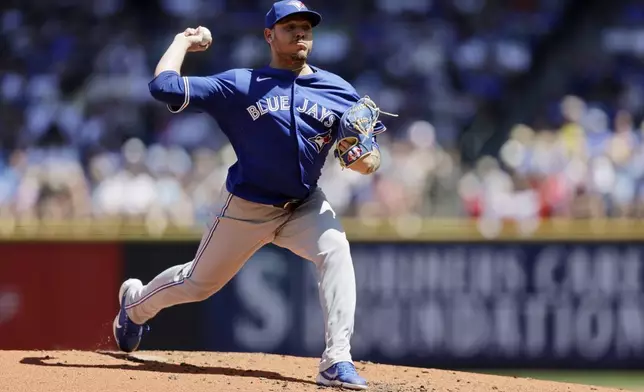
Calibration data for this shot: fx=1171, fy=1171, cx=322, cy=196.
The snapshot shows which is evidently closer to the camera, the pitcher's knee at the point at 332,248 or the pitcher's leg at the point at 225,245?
the pitcher's knee at the point at 332,248

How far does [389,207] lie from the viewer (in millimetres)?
11656

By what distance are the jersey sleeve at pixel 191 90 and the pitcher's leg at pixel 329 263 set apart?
2.46ft

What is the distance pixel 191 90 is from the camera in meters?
5.62

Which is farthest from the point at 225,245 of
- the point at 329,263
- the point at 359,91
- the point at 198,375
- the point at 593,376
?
the point at 359,91

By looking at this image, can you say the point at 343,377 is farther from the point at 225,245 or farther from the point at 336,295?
the point at 225,245

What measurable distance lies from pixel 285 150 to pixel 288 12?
67 centimetres

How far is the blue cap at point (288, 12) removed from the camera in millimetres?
5688

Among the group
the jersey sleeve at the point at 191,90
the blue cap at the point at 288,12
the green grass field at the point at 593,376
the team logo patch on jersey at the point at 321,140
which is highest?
the blue cap at the point at 288,12

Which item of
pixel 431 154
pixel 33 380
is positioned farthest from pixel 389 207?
pixel 33 380

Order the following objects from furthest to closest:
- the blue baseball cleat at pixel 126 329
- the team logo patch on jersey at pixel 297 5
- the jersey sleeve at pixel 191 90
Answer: the blue baseball cleat at pixel 126 329, the team logo patch on jersey at pixel 297 5, the jersey sleeve at pixel 191 90

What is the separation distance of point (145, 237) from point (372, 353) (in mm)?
2335

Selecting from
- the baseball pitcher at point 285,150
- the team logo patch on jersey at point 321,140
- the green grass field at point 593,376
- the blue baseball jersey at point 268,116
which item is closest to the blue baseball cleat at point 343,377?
the baseball pitcher at point 285,150

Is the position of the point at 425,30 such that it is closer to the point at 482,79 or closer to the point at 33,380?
the point at 482,79

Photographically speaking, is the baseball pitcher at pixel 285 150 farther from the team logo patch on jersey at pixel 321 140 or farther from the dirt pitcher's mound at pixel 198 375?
the dirt pitcher's mound at pixel 198 375
